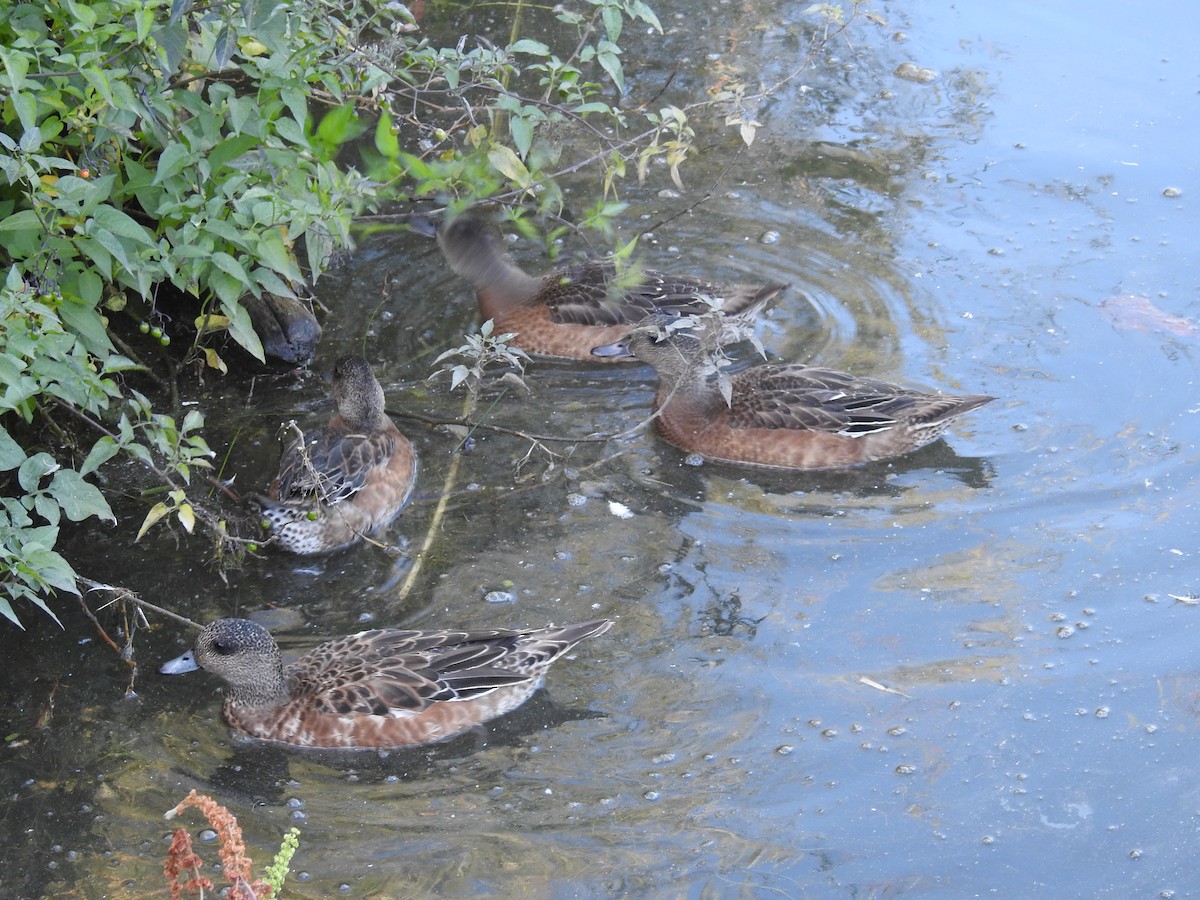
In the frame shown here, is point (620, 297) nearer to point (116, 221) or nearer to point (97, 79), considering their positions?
point (116, 221)

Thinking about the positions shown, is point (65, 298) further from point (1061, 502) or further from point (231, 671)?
point (1061, 502)

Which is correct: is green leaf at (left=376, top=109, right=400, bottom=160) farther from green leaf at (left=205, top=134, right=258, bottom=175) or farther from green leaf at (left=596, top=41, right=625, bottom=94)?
green leaf at (left=596, top=41, right=625, bottom=94)

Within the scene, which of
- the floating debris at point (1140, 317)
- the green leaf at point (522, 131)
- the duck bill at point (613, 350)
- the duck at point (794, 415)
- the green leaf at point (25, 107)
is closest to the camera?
the green leaf at point (25, 107)

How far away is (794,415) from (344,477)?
2.32 meters

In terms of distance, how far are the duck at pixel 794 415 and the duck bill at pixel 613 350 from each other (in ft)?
0.91

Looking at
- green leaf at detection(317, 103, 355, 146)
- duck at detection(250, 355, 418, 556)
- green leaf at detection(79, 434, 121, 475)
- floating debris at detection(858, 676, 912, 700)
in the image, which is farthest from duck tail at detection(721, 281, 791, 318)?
green leaf at detection(79, 434, 121, 475)

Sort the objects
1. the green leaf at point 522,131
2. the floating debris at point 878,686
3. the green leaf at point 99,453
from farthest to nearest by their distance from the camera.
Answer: the green leaf at point 522,131 < the floating debris at point 878,686 < the green leaf at point 99,453

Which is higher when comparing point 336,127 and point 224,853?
point 336,127

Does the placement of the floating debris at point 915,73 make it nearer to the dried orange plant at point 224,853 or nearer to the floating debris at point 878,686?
the floating debris at point 878,686

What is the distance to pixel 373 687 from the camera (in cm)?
528

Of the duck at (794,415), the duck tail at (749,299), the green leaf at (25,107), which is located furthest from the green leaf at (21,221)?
the duck tail at (749,299)

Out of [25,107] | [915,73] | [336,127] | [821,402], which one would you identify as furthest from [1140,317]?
[25,107]

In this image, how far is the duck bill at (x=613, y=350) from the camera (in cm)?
751

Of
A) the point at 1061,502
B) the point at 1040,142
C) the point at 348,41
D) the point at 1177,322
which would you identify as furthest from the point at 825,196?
the point at 348,41
